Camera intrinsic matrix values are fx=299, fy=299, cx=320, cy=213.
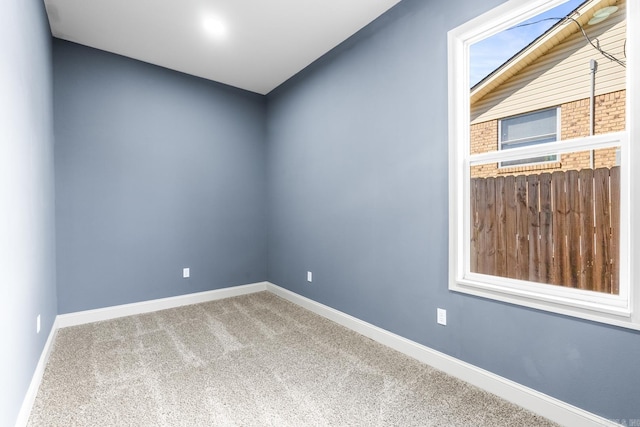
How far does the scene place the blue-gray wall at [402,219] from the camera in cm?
161

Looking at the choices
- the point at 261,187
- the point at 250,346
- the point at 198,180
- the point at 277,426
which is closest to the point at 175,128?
the point at 198,180

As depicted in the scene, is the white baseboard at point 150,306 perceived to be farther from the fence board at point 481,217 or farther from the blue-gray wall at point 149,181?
the fence board at point 481,217

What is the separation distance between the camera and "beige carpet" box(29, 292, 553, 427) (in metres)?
1.68

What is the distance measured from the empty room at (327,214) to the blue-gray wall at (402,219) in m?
0.02

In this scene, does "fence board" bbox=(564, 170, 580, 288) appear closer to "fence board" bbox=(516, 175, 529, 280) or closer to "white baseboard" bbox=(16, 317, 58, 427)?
"fence board" bbox=(516, 175, 529, 280)

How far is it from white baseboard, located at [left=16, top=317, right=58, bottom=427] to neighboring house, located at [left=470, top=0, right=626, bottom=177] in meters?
3.03

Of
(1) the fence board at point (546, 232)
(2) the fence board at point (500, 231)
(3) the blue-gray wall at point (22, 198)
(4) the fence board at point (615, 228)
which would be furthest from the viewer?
(2) the fence board at point (500, 231)

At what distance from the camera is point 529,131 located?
1.86 m

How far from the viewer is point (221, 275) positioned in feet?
12.9

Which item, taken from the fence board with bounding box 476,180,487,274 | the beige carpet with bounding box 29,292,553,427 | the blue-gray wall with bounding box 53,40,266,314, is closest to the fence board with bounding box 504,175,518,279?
the fence board with bounding box 476,180,487,274

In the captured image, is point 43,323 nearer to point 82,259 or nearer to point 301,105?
point 82,259

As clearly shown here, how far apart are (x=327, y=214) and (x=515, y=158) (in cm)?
182

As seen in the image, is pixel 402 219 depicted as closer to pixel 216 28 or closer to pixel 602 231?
pixel 602 231

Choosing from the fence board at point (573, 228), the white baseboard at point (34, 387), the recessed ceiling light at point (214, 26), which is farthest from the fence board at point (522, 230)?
the white baseboard at point (34, 387)
